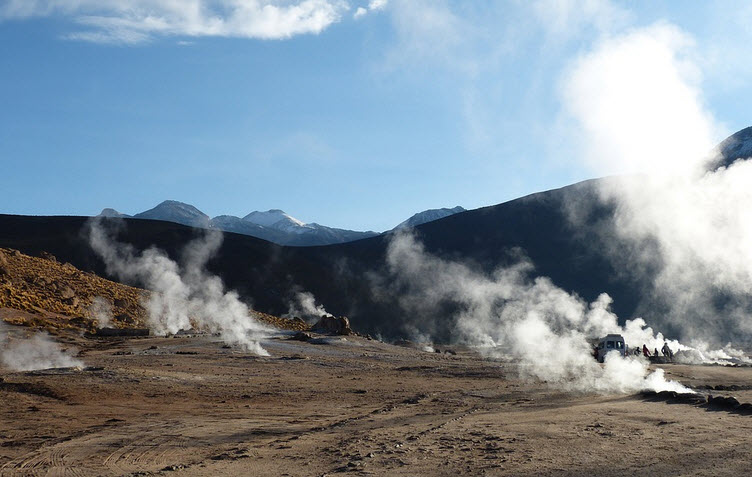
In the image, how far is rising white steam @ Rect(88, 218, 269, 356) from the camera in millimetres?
50469

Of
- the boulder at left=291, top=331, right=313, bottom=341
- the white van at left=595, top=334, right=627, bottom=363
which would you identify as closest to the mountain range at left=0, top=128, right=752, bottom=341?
the boulder at left=291, top=331, right=313, bottom=341

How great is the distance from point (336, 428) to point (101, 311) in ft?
126

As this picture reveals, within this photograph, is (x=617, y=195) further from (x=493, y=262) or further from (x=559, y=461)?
(x=559, y=461)

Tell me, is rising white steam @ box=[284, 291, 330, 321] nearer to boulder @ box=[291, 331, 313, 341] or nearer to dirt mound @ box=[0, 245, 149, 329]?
dirt mound @ box=[0, 245, 149, 329]

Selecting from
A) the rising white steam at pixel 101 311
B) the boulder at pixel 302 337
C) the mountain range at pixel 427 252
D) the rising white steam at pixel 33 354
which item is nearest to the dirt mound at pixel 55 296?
the rising white steam at pixel 101 311

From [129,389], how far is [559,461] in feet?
40.5

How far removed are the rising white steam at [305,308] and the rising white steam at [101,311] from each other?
3197 centimetres

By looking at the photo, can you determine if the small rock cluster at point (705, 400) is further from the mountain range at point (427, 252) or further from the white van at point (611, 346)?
the mountain range at point (427, 252)

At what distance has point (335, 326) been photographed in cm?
4844

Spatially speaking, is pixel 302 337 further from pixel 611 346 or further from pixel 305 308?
pixel 305 308

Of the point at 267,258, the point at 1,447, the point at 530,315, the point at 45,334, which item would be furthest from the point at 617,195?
the point at 1,447

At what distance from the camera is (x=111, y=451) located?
10.4 meters

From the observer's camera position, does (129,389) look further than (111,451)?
Yes

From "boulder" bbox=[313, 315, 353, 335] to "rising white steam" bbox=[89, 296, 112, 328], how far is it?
14.7 m
